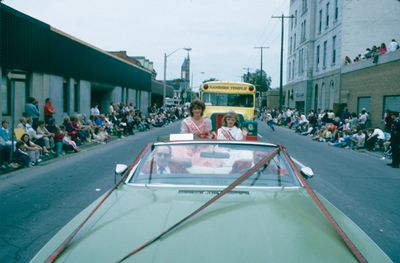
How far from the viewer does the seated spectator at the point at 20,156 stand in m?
11.9

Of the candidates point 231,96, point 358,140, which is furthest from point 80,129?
point 358,140

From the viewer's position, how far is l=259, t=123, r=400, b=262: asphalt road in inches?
235

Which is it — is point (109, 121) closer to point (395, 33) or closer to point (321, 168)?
point (321, 168)

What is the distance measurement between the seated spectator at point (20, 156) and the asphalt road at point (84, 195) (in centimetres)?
53

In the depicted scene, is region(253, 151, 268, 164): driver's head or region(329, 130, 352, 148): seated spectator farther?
region(329, 130, 352, 148): seated spectator

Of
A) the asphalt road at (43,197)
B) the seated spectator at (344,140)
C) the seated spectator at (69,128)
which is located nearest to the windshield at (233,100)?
the seated spectator at (344,140)

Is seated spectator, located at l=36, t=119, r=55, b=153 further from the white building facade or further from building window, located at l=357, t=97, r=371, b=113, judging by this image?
the white building facade

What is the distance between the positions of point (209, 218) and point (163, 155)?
1.46 m

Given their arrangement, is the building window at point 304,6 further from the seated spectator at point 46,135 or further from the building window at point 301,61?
the seated spectator at point 46,135

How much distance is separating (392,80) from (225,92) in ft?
38.5

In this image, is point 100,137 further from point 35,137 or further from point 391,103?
point 391,103

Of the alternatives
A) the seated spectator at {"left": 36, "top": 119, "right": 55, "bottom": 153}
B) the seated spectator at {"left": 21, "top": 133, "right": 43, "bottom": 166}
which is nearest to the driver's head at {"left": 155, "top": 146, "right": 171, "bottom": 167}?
the seated spectator at {"left": 21, "top": 133, "right": 43, "bottom": 166}

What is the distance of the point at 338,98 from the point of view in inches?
1401

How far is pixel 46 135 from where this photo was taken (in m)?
14.7
